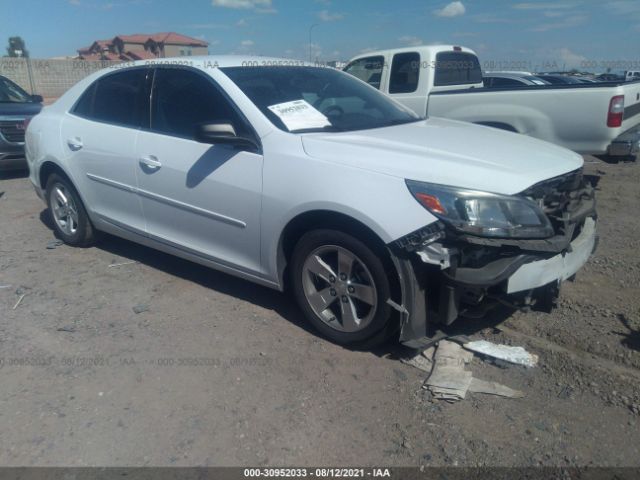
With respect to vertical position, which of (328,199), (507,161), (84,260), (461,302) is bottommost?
(84,260)

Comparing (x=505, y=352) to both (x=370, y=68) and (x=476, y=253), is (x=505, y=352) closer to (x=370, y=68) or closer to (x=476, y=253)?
(x=476, y=253)

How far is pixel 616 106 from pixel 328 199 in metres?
4.66

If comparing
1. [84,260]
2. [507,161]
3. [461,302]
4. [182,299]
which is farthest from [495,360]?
[84,260]

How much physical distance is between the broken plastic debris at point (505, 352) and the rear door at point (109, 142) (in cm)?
273

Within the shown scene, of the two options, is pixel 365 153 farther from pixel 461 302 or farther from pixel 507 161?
pixel 461 302

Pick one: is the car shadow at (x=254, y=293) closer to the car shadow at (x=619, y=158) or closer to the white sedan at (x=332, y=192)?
the white sedan at (x=332, y=192)

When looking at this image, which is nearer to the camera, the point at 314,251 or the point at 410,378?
the point at 410,378

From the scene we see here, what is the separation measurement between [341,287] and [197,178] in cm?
130

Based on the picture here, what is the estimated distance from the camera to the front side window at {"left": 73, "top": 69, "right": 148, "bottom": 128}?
4395mm

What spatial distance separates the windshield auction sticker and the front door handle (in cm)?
101

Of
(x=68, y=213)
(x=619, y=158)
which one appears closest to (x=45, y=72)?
(x=68, y=213)

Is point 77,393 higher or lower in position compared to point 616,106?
lower

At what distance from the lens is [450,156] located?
125 inches

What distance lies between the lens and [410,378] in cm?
317
